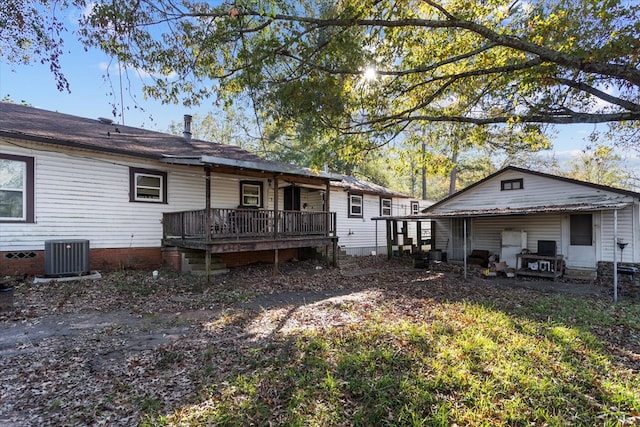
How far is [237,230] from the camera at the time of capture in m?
9.84

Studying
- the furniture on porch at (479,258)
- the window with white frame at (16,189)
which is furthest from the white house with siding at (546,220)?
the window with white frame at (16,189)

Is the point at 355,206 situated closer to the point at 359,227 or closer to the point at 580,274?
the point at 359,227

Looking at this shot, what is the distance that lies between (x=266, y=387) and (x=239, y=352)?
117 centimetres

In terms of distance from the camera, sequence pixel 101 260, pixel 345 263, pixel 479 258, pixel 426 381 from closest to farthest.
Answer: pixel 426 381
pixel 101 260
pixel 345 263
pixel 479 258

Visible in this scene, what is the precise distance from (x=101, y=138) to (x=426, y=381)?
37.5 feet

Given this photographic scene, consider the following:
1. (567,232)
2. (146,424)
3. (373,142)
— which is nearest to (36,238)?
(146,424)

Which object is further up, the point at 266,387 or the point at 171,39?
the point at 171,39

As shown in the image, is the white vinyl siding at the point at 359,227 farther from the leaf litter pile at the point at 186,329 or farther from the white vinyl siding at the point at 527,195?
the leaf litter pile at the point at 186,329

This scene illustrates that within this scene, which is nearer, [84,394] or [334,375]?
[84,394]

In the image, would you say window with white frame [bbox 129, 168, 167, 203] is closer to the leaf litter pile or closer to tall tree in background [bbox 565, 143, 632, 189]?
the leaf litter pile

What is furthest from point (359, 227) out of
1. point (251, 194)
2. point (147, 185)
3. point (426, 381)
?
point (426, 381)

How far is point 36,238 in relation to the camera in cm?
873

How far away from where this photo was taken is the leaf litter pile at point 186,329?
10.7ft

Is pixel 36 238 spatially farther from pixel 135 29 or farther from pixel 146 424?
pixel 146 424
